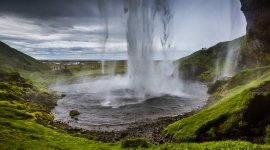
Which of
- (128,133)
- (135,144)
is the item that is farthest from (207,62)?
(135,144)

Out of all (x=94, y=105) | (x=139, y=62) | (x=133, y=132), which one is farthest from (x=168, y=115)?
(x=139, y=62)

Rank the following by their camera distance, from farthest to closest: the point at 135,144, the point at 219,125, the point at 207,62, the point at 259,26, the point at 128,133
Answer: the point at 207,62 → the point at 259,26 → the point at 128,133 → the point at 219,125 → the point at 135,144

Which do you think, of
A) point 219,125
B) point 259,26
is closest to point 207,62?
point 259,26

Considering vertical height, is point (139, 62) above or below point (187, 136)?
above

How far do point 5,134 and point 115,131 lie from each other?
18.4 meters

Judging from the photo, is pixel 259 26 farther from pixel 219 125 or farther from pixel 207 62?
pixel 207 62

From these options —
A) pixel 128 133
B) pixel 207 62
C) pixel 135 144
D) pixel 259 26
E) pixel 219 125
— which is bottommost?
pixel 128 133

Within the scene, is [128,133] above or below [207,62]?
below

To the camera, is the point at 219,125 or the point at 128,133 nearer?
the point at 219,125

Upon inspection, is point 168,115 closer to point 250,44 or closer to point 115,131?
point 115,131

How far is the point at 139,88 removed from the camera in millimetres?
65000

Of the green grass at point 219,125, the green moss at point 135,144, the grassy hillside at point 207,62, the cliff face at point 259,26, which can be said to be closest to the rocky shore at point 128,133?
the green grass at point 219,125

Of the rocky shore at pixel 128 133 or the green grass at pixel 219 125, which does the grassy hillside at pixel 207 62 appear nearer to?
the rocky shore at pixel 128 133

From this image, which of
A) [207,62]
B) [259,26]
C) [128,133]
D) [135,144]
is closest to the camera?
[135,144]
